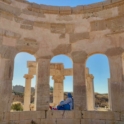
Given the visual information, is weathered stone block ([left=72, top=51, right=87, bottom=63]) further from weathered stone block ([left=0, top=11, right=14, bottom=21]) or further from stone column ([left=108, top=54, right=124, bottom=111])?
weathered stone block ([left=0, top=11, right=14, bottom=21])

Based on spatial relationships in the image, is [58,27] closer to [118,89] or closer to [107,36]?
[107,36]

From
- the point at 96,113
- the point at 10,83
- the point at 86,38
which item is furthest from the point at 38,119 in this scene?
the point at 86,38

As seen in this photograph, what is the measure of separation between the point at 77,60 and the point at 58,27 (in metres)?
2.32

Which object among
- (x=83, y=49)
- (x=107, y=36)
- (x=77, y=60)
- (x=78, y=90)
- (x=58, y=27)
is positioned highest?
(x=58, y=27)

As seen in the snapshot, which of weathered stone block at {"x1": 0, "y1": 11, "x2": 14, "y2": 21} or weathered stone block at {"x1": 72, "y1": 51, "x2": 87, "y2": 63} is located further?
weathered stone block at {"x1": 72, "y1": 51, "x2": 87, "y2": 63}

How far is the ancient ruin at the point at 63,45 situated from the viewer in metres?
8.06

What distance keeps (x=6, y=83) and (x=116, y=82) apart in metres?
5.33

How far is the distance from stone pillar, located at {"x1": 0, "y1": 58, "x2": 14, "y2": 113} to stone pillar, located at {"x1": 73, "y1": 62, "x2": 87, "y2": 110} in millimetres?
3253

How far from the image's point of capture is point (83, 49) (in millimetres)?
9305

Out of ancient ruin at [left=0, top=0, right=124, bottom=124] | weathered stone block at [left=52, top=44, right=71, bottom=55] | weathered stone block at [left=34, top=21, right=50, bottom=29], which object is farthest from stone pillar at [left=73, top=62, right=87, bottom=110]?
weathered stone block at [left=34, top=21, right=50, bottom=29]

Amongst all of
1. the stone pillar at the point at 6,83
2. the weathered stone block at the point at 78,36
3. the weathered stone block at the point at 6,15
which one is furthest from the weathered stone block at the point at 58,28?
the stone pillar at the point at 6,83

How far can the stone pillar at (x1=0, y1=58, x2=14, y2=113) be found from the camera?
7.98 metres

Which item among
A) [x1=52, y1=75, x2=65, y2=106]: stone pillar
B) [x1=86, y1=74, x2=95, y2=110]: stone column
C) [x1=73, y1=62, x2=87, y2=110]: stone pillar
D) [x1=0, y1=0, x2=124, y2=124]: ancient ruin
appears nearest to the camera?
[x1=0, y1=0, x2=124, y2=124]: ancient ruin

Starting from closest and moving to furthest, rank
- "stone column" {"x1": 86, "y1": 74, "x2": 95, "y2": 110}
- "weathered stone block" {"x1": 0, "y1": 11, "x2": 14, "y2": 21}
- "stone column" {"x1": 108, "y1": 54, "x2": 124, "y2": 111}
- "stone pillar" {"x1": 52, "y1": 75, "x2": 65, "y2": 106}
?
"stone column" {"x1": 108, "y1": 54, "x2": 124, "y2": 111}
"weathered stone block" {"x1": 0, "y1": 11, "x2": 14, "y2": 21}
"stone column" {"x1": 86, "y1": 74, "x2": 95, "y2": 110}
"stone pillar" {"x1": 52, "y1": 75, "x2": 65, "y2": 106}
